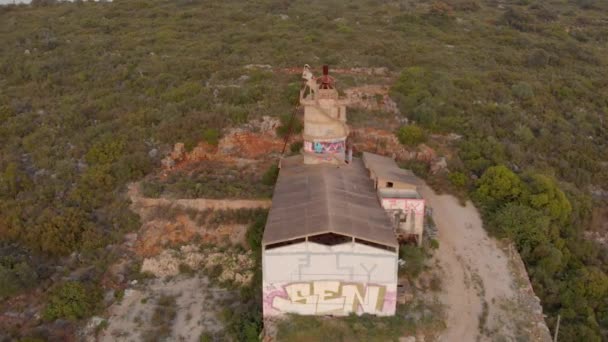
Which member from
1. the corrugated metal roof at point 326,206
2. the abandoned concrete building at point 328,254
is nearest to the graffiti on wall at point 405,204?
the abandoned concrete building at point 328,254

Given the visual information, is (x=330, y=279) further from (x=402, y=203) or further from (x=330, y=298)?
(x=402, y=203)

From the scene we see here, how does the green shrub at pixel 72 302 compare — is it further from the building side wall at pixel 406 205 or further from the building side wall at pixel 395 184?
the building side wall at pixel 395 184

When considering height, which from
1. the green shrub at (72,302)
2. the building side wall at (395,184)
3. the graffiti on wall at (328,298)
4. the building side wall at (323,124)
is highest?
the building side wall at (323,124)

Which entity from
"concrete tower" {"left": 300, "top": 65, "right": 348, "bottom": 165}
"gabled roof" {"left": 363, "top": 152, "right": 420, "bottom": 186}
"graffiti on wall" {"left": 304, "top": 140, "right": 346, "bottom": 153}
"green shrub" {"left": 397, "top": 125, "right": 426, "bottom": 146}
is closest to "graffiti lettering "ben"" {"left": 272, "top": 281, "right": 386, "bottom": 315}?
"gabled roof" {"left": 363, "top": 152, "right": 420, "bottom": 186}

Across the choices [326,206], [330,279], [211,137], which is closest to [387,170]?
[326,206]

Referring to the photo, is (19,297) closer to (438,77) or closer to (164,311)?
(164,311)

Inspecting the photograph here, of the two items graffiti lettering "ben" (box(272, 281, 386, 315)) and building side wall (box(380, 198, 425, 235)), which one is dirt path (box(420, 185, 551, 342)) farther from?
graffiti lettering "ben" (box(272, 281, 386, 315))
